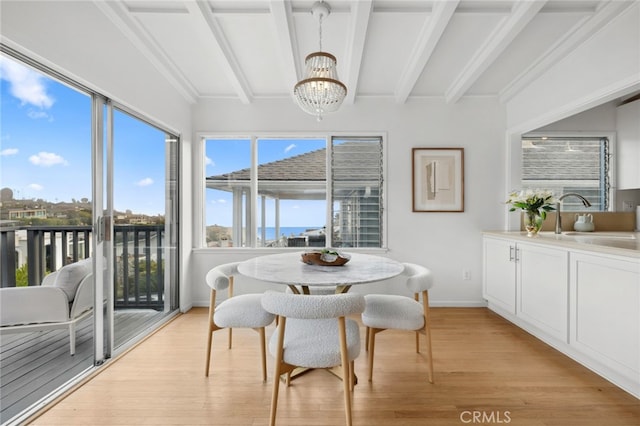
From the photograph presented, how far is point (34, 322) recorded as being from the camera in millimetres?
1724

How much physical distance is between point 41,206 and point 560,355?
3.80m

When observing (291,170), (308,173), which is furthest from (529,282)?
(291,170)

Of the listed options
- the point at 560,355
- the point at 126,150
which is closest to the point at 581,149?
the point at 560,355

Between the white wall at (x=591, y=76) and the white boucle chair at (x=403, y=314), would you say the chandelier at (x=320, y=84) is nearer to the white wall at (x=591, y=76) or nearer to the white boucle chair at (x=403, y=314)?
the white boucle chair at (x=403, y=314)

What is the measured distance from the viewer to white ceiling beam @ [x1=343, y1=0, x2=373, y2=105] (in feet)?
6.17

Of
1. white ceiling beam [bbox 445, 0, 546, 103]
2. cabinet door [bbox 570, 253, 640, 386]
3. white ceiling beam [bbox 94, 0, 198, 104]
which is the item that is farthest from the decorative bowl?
white ceiling beam [bbox 94, 0, 198, 104]

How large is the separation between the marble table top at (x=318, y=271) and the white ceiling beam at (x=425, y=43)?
1.70 metres

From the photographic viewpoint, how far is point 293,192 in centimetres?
362

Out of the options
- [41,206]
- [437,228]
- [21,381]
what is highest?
[41,206]

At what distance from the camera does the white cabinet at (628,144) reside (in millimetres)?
3102

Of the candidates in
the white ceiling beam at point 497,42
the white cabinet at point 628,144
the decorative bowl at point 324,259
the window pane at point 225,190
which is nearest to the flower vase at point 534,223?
the white cabinet at point 628,144

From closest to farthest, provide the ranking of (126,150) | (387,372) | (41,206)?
(41,206), (387,372), (126,150)

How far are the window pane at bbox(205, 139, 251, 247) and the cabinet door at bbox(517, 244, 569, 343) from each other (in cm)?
299

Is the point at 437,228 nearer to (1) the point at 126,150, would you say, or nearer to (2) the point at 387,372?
(2) the point at 387,372
